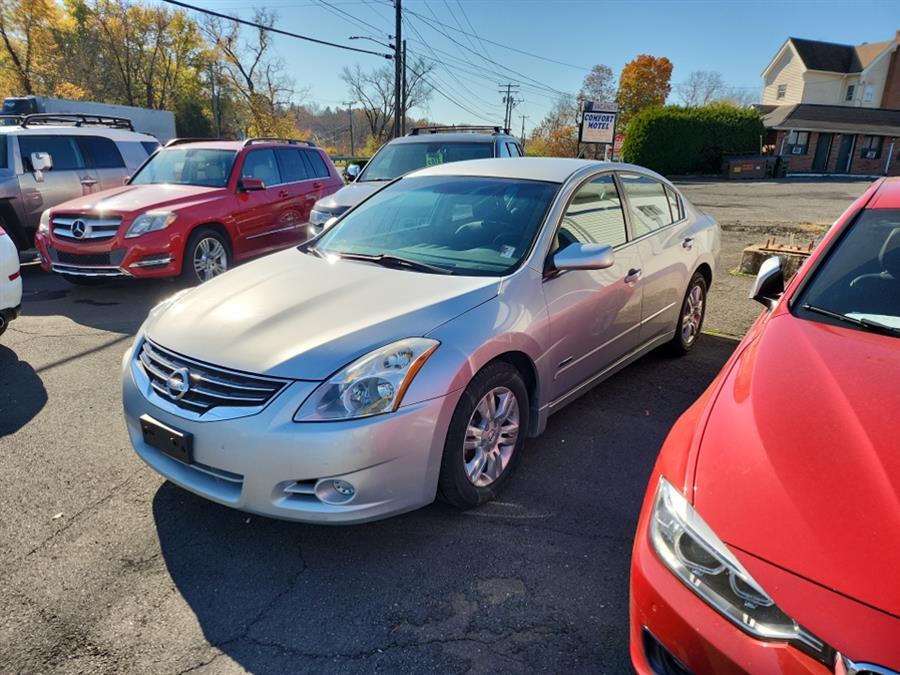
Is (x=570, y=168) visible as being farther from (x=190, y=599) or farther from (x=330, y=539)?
(x=190, y=599)

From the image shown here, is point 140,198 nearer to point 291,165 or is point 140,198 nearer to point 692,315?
point 291,165

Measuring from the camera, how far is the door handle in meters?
3.95

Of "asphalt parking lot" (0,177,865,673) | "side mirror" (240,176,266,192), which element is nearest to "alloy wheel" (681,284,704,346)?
"asphalt parking lot" (0,177,865,673)

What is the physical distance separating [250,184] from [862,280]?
6935 millimetres

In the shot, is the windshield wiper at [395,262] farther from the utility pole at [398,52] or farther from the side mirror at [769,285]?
the utility pole at [398,52]

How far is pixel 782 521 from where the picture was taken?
156cm

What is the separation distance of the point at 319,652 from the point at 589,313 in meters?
2.34

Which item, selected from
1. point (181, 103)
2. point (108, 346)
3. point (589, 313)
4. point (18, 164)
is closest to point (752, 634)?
point (589, 313)

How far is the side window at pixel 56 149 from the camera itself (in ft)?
28.2

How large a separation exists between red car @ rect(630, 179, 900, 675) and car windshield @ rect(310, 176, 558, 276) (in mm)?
1476

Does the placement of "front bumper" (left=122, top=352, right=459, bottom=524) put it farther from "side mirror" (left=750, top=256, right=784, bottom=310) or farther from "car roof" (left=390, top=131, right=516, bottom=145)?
"car roof" (left=390, top=131, right=516, bottom=145)

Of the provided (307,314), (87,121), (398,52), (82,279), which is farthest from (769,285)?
(398,52)

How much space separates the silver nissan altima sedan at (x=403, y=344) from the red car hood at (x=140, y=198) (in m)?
3.98

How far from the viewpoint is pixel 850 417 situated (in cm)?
184
